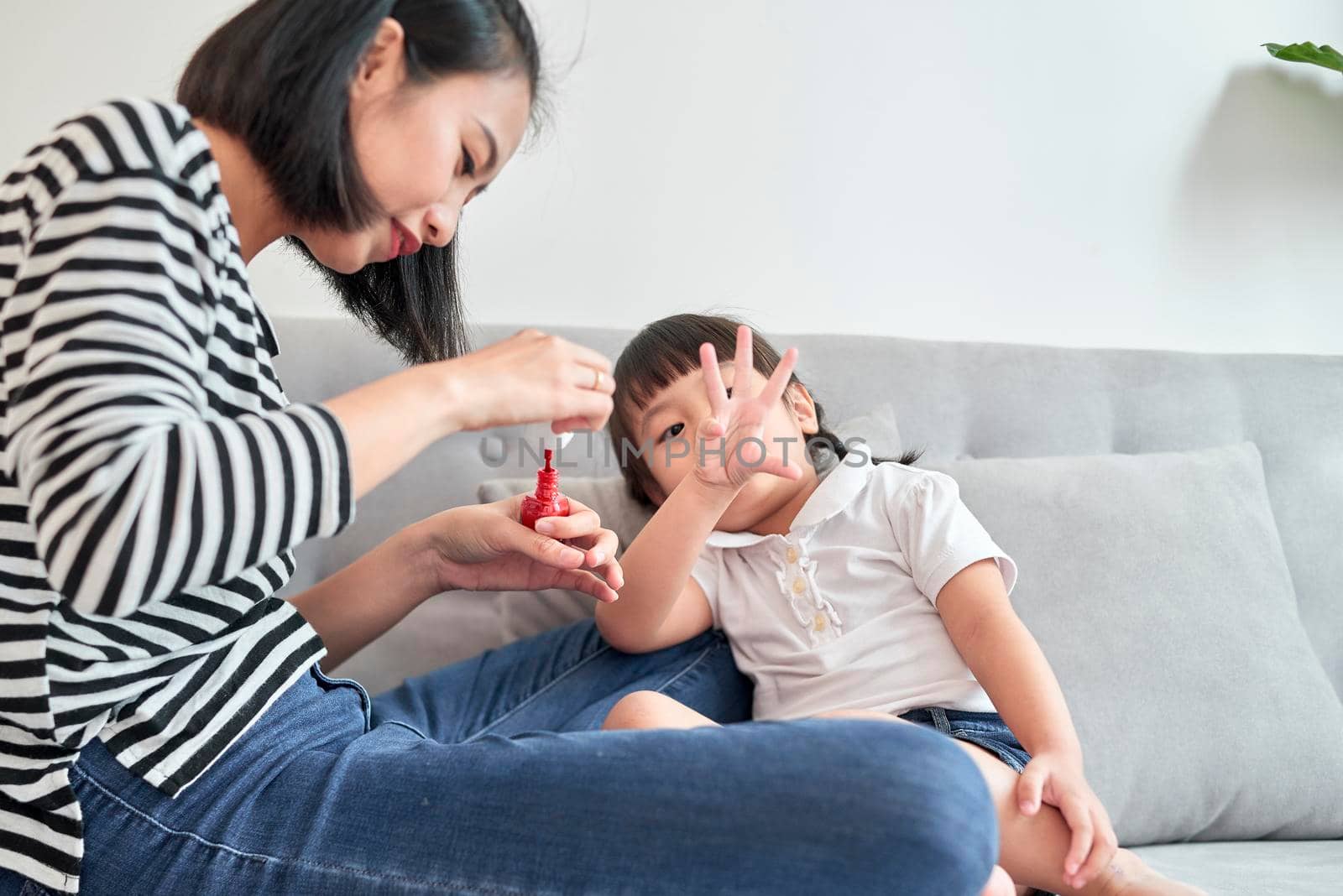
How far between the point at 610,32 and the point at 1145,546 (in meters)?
1.22

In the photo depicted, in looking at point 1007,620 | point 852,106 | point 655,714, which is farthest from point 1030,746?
point 852,106

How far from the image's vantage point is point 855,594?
121 cm

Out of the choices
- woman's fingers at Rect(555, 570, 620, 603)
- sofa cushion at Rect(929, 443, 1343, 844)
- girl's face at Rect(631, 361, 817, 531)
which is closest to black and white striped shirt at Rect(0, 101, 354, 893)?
woman's fingers at Rect(555, 570, 620, 603)

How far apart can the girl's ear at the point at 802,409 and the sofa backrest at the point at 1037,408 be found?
6.9 inches

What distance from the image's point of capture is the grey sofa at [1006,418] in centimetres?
146

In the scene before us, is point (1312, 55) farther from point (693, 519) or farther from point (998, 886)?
point (998, 886)

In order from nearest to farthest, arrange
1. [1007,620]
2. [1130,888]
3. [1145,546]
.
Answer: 1. [1130,888]
2. [1007,620]
3. [1145,546]

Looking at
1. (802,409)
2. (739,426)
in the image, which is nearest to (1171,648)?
(802,409)

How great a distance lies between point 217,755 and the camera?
0.80 meters

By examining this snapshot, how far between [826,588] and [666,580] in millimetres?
205

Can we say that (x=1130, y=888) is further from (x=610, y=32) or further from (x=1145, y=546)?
(x=610, y=32)

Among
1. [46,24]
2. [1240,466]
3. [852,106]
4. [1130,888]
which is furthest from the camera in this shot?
[852,106]

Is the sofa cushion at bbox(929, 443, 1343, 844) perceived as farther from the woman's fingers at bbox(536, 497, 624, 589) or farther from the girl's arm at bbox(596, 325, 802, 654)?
the woman's fingers at bbox(536, 497, 624, 589)

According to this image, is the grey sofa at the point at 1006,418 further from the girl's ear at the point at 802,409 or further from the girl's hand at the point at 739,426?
the girl's hand at the point at 739,426
